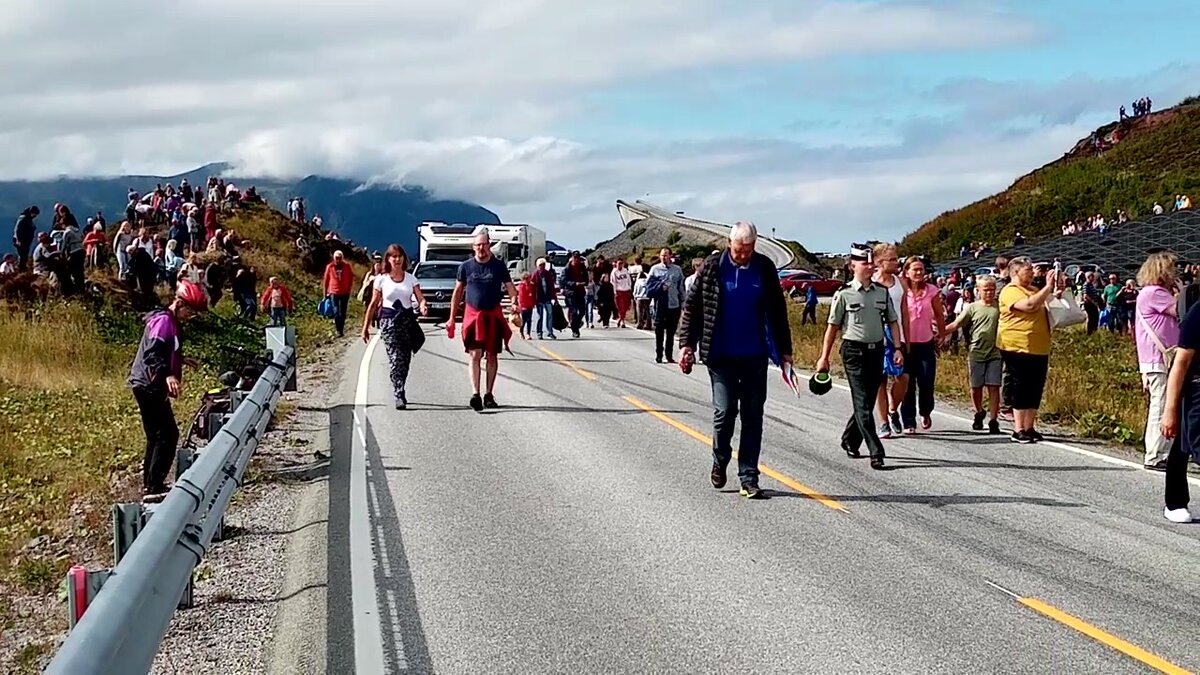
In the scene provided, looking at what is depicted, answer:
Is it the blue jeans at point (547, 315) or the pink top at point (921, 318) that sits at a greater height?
the pink top at point (921, 318)

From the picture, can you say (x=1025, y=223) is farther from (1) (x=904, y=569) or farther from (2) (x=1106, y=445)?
(1) (x=904, y=569)

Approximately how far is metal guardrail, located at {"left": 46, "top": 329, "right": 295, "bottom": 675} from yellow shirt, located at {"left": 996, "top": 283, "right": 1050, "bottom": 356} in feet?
24.5

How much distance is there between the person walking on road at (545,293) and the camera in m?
27.6

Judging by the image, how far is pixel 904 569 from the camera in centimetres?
762

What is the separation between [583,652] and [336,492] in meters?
4.28

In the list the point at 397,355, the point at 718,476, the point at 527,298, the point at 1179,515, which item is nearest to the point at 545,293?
the point at 527,298

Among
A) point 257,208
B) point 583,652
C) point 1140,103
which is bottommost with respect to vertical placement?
point 583,652

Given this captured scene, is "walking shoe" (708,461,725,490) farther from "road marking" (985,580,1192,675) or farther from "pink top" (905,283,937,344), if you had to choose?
"pink top" (905,283,937,344)

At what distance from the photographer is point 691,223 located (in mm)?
70688

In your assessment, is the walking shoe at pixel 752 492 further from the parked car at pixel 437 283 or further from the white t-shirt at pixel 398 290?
the parked car at pixel 437 283

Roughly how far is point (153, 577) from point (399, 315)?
32.7 ft

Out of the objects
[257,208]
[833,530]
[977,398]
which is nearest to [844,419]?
[977,398]

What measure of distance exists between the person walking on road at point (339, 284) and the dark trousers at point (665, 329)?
7.51 meters

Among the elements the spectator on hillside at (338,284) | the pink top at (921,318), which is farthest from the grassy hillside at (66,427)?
the pink top at (921,318)
